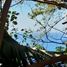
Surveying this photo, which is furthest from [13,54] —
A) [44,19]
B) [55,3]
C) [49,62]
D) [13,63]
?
[44,19]

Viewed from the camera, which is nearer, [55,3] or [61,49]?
[55,3]

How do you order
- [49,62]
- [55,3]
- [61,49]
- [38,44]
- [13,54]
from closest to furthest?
1. [49,62]
2. [13,54]
3. [55,3]
4. [61,49]
5. [38,44]

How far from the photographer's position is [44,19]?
6824 mm

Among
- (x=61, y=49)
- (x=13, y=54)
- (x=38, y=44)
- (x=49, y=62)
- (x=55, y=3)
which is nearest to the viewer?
(x=49, y=62)

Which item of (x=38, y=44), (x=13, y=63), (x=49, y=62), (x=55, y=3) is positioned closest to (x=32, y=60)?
(x=13, y=63)

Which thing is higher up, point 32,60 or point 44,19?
point 44,19

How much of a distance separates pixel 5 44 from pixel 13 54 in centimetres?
22

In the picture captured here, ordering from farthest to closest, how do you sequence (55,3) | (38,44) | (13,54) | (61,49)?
(38,44) < (61,49) < (55,3) < (13,54)

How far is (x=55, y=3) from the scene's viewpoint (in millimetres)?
5496

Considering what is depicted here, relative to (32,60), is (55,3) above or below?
above

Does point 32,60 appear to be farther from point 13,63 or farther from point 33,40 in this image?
point 33,40

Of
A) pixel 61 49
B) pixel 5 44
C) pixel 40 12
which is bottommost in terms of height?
pixel 61 49

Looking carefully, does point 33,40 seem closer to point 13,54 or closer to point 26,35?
point 26,35

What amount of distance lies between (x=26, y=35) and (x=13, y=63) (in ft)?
7.94
